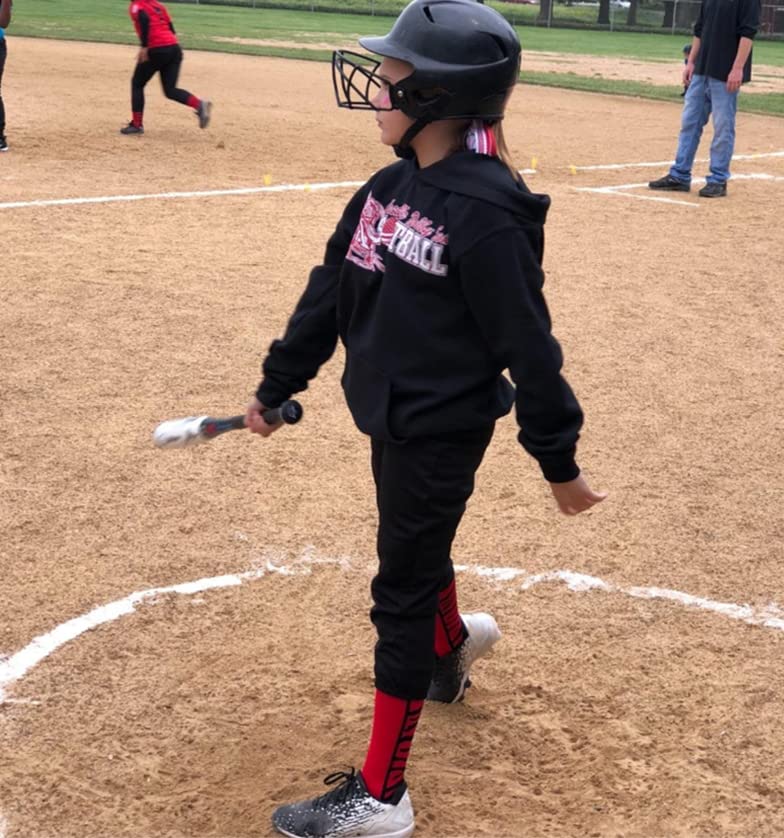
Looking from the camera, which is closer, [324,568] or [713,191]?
[324,568]

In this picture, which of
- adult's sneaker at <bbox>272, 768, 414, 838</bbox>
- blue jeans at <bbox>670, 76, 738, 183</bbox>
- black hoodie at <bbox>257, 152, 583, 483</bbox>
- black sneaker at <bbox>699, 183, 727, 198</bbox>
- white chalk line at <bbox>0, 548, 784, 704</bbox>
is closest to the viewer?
black hoodie at <bbox>257, 152, 583, 483</bbox>

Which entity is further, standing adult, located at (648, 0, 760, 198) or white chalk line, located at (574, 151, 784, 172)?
white chalk line, located at (574, 151, 784, 172)

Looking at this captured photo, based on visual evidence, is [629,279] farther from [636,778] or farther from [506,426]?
[636,778]

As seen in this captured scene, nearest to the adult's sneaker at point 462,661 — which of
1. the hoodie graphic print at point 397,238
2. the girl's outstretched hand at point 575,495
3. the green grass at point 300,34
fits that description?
the girl's outstretched hand at point 575,495

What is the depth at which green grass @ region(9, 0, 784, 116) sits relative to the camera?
74.4 ft

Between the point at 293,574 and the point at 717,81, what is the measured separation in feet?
28.3

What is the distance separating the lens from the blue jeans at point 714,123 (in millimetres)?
11320

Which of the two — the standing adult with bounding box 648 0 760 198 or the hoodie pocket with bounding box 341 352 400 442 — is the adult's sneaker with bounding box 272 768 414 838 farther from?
the standing adult with bounding box 648 0 760 198

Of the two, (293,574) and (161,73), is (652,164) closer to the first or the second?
(161,73)

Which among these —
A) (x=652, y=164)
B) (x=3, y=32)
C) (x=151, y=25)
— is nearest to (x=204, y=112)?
(x=151, y=25)

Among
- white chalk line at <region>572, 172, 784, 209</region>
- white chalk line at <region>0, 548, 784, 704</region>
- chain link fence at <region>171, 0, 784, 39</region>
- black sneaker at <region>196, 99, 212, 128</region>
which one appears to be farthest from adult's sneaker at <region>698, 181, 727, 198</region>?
chain link fence at <region>171, 0, 784, 39</region>

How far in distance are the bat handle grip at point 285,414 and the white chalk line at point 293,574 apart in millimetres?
1050

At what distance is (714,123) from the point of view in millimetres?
11391

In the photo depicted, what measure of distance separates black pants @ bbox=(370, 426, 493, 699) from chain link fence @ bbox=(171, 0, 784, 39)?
132 ft
